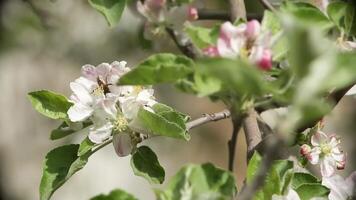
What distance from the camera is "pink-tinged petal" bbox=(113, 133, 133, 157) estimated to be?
2.84ft

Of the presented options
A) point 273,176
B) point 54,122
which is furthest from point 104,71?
point 54,122

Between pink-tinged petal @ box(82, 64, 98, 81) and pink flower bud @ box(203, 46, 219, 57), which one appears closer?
pink flower bud @ box(203, 46, 219, 57)

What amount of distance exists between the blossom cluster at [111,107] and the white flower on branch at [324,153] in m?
0.19

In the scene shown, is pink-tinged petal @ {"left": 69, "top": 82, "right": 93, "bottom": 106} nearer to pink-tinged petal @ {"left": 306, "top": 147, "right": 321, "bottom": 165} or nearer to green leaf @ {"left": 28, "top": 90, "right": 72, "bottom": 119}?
green leaf @ {"left": 28, "top": 90, "right": 72, "bottom": 119}

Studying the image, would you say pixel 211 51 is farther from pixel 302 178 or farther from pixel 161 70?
pixel 302 178

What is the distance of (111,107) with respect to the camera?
853mm

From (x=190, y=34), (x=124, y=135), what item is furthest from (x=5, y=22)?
(x=190, y=34)

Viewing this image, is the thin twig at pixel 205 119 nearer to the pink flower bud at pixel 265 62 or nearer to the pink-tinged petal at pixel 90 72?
the pink-tinged petal at pixel 90 72

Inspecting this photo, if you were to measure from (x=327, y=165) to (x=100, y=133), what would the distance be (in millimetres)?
271

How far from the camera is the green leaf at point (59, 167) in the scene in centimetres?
89

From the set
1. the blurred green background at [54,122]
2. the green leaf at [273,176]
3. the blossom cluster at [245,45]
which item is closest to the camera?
the blossom cluster at [245,45]

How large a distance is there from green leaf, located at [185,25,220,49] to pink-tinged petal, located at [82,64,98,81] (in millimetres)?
224

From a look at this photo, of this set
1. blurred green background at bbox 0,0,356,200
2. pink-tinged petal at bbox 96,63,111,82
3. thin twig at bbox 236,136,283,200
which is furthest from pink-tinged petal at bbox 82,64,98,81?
blurred green background at bbox 0,0,356,200

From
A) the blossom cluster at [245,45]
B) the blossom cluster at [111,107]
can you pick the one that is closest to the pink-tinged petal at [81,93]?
the blossom cluster at [111,107]
